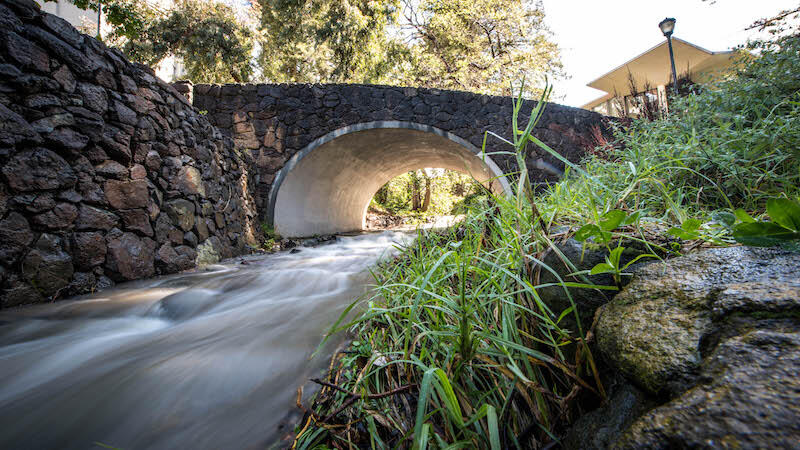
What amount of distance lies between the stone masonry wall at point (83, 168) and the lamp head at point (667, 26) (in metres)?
9.93

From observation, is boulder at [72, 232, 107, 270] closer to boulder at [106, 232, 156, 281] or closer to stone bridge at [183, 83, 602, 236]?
boulder at [106, 232, 156, 281]

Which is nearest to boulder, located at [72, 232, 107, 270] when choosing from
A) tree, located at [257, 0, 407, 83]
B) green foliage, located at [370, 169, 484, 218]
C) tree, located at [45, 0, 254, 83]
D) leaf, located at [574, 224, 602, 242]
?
leaf, located at [574, 224, 602, 242]

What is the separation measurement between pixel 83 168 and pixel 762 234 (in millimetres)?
4115

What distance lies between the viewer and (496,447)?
0.66m

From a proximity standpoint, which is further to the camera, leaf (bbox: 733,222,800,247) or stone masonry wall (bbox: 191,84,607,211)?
stone masonry wall (bbox: 191,84,607,211)

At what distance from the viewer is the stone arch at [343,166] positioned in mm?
6617

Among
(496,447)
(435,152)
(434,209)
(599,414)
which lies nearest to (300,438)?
(496,447)

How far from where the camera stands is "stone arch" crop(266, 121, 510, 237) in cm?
662

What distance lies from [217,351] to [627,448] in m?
1.80

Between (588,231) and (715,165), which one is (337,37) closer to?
(715,165)

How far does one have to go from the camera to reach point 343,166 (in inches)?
302

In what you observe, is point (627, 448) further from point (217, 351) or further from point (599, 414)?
point (217, 351)

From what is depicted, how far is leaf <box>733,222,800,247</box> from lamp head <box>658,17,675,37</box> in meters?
9.80

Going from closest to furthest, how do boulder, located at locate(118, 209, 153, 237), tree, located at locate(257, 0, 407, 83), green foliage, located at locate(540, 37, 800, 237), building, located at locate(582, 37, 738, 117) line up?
green foliage, located at locate(540, 37, 800, 237) → boulder, located at locate(118, 209, 153, 237) → building, located at locate(582, 37, 738, 117) → tree, located at locate(257, 0, 407, 83)
